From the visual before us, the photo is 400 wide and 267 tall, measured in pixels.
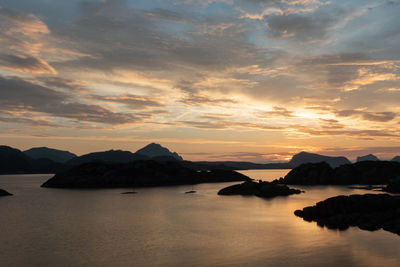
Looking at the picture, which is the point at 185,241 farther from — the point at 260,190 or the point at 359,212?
the point at 260,190

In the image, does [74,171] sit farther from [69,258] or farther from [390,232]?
[390,232]

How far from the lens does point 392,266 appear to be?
38594 millimetres

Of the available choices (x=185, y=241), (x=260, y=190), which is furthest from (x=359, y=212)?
(x=260, y=190)

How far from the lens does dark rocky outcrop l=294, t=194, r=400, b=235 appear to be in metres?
59.5

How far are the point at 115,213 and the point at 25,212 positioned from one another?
2435 cm

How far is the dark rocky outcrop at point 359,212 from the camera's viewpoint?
5950 cm

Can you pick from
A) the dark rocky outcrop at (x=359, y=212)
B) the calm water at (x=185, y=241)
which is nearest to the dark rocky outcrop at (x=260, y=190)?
the calm water at (x=185, y=241)

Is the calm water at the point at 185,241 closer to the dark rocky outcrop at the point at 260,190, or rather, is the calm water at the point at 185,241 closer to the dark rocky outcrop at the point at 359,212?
the dark rocky outcrop at the point at 359,212

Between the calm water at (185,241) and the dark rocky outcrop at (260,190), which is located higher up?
the dark rocky outcrop at (260,190)

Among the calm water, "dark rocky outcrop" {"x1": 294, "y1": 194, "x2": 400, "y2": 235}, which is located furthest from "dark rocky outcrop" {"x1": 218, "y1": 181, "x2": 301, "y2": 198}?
"dark rocky outcrop" {"x1": 294, "y1": 194, "x2": 400, "y2": 235}

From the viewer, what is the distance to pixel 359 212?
6581 cm

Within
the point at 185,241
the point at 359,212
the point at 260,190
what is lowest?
the point at 185,241

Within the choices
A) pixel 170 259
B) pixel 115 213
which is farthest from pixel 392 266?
pixel 115 213

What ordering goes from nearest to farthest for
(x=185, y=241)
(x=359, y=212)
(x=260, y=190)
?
1. (x=185, y=241)
2. (x=359, y=212)
3. (x=260, y=190)
